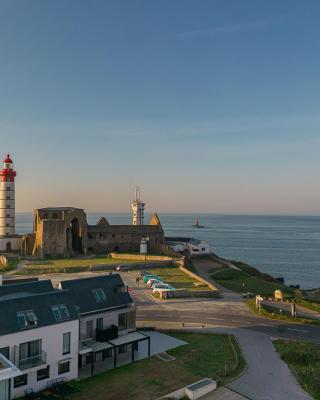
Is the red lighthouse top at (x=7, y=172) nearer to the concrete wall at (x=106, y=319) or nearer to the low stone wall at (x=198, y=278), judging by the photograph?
the low stone wall at (x=198, y=278)

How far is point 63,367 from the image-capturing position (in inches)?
980

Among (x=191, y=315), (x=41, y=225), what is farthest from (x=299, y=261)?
(x=191, y=315)

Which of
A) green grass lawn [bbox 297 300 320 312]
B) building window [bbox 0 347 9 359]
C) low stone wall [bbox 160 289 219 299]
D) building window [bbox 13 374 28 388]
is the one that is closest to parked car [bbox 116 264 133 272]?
low stone wall [bbox 160 289 219 299]

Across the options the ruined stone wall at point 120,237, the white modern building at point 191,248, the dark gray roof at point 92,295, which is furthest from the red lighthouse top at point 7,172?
the dark gray roof at point 92,295

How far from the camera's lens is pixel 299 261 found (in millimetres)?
118250

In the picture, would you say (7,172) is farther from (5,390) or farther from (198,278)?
(5,390)

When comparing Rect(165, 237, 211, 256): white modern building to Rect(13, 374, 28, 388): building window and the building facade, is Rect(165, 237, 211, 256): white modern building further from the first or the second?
Rect(13, 374, 28, 388): building window

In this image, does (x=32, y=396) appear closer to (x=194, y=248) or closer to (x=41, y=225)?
(x=41, y=225)

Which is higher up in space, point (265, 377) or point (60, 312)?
point (60, 312)

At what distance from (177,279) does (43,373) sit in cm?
3431

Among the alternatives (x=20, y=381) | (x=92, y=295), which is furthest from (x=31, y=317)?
(x=92, y=295)

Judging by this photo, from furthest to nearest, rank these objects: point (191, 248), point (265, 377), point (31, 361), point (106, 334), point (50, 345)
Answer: point (191, 248) < point (106, 334) < point (265, 377) < point (50, 345) < point (31, 361)

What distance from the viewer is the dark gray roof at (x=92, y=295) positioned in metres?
29.3

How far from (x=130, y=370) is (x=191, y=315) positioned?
45.4 ft
